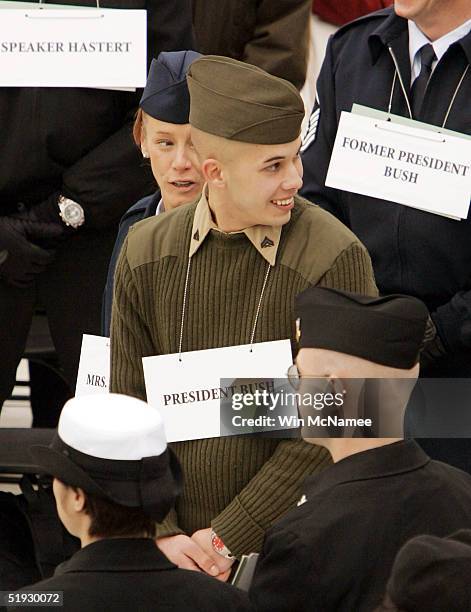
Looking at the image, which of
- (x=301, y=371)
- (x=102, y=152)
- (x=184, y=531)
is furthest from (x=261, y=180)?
(x=102, y=152)

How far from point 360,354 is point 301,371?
0.43 ft

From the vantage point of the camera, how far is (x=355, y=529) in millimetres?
2580

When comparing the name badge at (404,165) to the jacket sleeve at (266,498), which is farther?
the name badge at (404,165)

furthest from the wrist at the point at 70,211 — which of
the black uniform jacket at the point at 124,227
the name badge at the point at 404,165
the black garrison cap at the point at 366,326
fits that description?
the black garrison cap at the point at 366,326

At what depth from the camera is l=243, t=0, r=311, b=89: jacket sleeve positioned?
5316 millimetres

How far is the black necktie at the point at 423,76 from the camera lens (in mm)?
3838

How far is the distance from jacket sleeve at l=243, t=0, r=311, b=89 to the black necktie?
4.92ft

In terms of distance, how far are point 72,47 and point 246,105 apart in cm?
140

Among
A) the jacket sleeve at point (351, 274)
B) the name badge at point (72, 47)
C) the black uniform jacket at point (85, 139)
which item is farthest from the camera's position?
the black uniform jacket at point (85, 139)

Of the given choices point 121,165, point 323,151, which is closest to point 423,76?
point 323,151

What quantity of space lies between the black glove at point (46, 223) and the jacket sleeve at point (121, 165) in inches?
2.5

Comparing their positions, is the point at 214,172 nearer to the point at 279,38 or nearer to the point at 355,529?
the point at 355,529

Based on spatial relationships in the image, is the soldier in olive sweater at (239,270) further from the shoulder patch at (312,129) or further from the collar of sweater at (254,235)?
the shoulder patch at (312,129)

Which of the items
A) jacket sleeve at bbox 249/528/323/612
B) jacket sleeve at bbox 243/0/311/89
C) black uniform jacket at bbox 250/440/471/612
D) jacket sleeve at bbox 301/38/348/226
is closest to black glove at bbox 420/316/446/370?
jacket sleeve at bbox 301/38/348/226
